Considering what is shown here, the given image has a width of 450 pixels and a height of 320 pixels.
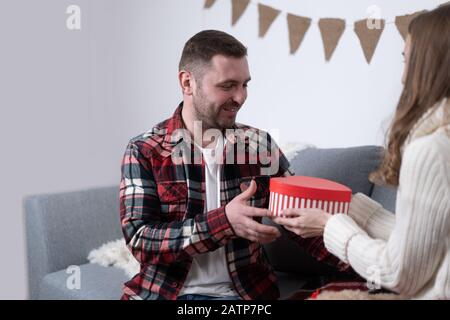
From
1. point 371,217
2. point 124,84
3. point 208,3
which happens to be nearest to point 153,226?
point 371,217

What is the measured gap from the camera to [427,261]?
2.71ft

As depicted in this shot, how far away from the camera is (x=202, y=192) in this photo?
4.39 ft

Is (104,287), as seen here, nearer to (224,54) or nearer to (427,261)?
(224,54)

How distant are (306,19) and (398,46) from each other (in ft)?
1.27

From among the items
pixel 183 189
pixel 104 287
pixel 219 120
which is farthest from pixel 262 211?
pixel 104 287

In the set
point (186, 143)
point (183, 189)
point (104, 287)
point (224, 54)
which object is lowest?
point (104, 287)

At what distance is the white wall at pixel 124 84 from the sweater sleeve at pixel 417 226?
89 cm

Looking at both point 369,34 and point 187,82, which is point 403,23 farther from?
point 187,82

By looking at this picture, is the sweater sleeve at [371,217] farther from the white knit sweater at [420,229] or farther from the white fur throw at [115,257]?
A: the white fur throw at [115,257]

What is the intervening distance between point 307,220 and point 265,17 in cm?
120

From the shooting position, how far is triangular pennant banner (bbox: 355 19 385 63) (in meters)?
1.64

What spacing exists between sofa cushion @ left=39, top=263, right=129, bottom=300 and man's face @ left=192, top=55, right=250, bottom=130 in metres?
0.65

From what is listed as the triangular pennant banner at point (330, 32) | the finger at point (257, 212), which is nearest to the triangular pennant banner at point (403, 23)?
the triangular pennant banner at point (330, 32)

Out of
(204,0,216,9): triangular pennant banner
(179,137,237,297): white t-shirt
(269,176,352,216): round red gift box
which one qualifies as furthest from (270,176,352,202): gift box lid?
(204,0,216,9): triangular pennant banner
